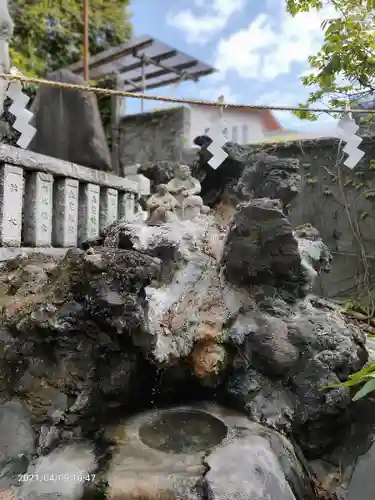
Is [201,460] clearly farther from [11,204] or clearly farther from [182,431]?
[11,204]

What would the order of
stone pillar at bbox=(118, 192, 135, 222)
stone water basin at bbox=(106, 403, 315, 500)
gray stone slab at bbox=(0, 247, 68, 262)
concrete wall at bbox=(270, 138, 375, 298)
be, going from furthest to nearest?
concrete wall at bbox=(270, 138, 375, 298), stone pillar at bbox=(118, 192, 135, 222), gray stone slab at bbox=(0, 247, 68, 262), stone water basin at bbox=(106, 403, 315, 500)

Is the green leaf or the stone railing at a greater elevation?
the stone railing

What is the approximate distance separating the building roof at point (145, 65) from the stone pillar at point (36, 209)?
6216 millimetres

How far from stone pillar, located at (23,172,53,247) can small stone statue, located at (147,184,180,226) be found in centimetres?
88

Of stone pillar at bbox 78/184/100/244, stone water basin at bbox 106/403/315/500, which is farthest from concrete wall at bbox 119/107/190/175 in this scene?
stone water basin at bbox 106/403/315/500

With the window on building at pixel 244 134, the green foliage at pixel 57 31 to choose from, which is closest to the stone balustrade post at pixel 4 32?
the green foliage at pixel 57 31

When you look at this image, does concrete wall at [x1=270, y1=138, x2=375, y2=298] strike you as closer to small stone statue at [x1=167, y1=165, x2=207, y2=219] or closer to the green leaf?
small stone statue at [x1=167, y1=165, x2=207, y2=219]

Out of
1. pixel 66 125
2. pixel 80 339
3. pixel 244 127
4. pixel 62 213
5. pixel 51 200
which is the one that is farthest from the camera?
pixel 244 127

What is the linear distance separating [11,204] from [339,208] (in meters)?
5.41

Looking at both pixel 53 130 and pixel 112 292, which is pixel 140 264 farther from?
pixel 53 130

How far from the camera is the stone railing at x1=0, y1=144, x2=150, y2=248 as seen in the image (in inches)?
131

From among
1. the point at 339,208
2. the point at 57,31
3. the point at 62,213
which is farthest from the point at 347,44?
the point at 57,31

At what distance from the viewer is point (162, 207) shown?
13.7 ft

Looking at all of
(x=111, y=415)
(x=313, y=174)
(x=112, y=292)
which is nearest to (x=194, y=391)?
(x=111, y=415)
